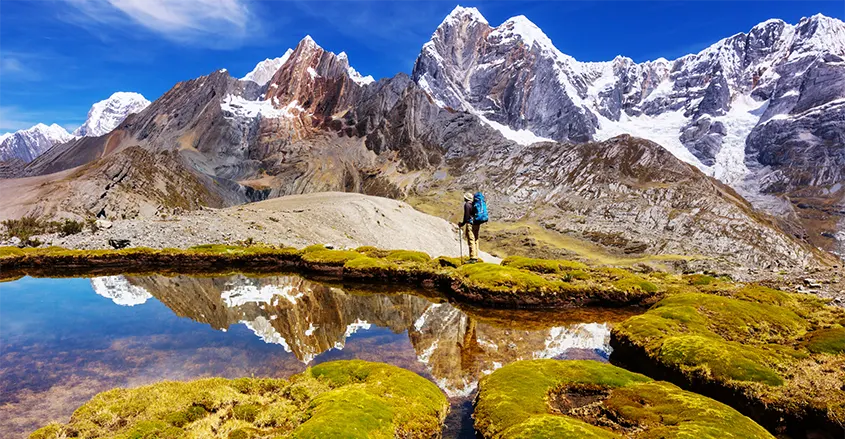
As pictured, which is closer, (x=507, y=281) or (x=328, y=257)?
(x=507, y=281)

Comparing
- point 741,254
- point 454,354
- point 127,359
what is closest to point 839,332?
point 454,354

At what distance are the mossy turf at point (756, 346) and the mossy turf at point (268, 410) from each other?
9193 millimetres

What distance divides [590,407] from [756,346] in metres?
8.95

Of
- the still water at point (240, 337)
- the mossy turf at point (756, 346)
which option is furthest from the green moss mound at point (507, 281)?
the mossy turf at point (756, 346)

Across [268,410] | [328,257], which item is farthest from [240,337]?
[328,257]

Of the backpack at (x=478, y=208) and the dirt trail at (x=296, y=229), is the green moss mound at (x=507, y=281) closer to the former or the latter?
the backpack at (x=478, y=208)

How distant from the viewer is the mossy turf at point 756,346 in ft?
42.2

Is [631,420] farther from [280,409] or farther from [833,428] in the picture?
[280,409]

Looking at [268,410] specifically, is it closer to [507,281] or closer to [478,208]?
[507,281]

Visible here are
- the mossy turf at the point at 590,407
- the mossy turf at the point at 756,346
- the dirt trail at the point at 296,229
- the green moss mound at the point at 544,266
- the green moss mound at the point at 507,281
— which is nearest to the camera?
the mossy turf at the point at 590,407

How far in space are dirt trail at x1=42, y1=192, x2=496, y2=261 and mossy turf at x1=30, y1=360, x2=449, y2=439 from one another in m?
38.9

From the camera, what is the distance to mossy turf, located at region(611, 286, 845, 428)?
506 inches

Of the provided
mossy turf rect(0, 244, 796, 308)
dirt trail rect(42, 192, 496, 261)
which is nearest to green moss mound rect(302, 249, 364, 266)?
mossy turf rect(0, 244, 796, 308)

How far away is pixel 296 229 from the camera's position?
61.9 metres
